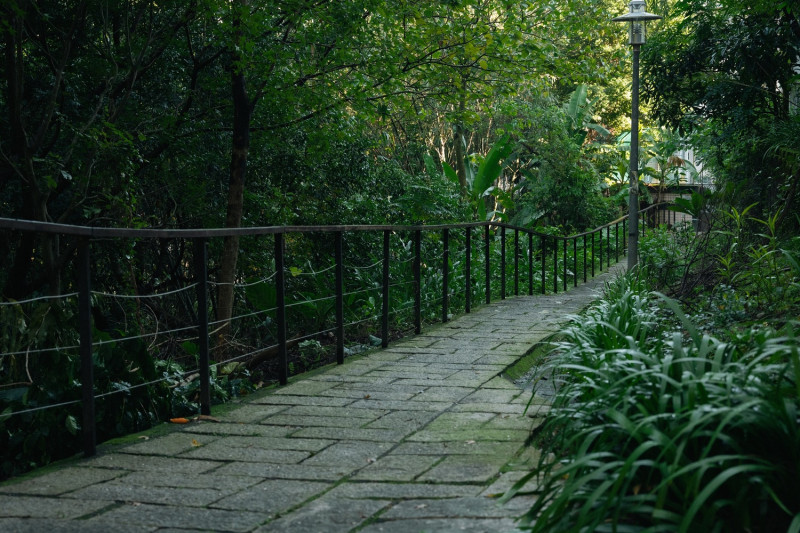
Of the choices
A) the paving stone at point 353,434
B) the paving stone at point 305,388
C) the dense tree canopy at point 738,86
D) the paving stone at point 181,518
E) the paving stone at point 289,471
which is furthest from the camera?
the dense tree canopy at point 738,86

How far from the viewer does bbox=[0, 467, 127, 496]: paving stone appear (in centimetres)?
330

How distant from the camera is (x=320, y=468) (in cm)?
364

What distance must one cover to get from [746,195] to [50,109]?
953 centimetres

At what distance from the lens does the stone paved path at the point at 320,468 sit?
2.94 m

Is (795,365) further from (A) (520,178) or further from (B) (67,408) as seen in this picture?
(A) (520,178)

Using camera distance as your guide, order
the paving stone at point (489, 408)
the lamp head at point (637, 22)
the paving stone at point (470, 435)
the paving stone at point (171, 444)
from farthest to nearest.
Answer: the lamp head at point (637, 22), the paving stone at point (489, 408), the paving stone at point (470, 435), the paving stone at point (171, 444)

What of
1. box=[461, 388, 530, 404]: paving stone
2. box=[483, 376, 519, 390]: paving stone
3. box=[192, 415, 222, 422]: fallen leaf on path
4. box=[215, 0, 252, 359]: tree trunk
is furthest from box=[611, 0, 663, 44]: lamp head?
box=[192, 415, 222, 422]: fallen leaf on path

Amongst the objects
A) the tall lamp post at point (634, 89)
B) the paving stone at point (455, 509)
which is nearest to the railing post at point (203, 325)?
the paving stone at point (455, 509)

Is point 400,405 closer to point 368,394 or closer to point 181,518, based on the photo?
point 368,394

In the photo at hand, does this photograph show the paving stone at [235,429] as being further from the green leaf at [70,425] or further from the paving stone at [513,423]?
the paving stone at [513,423]

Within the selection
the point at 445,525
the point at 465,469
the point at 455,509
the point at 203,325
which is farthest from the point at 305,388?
the point at 445,525

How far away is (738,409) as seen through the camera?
7.66ft

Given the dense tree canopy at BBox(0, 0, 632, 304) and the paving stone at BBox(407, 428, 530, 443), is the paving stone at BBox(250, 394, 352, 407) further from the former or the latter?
the dense tree canopy at BBox(0, 0, 632, 304)

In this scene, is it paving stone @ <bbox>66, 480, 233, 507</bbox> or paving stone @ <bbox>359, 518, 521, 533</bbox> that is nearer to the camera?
paving stone @ <bbox>359, 518, 521, 533</bbox>
